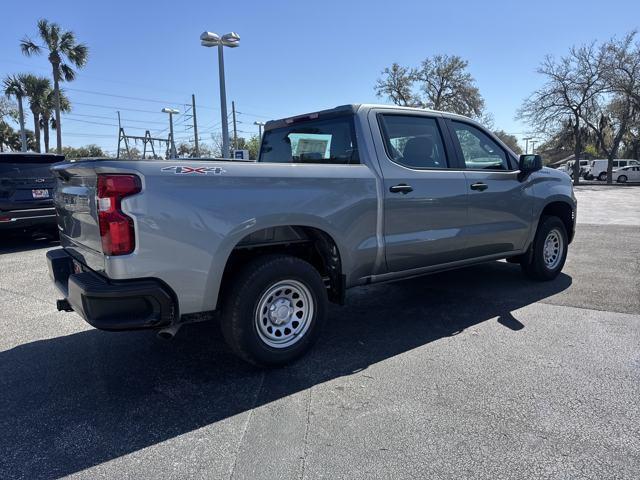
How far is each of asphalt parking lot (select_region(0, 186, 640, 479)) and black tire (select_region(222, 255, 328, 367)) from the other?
17 centimetres

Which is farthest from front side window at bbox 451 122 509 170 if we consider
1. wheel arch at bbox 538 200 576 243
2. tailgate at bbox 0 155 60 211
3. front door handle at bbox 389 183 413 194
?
tailgate at bbox 0 155 60 211

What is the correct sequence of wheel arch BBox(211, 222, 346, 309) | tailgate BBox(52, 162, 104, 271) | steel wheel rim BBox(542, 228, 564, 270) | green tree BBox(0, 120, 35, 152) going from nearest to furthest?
tailgate BBox(52, 162, 104, 271) < wheel arch BBox(211, 222, 346, 309) < steel wheel rim BBox(542, 228, 564, 270) < green tree BBox(0, 120, 35, 152)

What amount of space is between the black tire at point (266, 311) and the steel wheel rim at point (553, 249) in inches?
141

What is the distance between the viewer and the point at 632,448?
8.08 ft

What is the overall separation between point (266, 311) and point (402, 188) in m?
1.56

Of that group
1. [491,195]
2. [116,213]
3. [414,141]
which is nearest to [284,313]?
[116,213]

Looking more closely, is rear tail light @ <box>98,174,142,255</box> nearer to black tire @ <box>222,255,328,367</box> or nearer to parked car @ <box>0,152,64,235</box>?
black tire @ <box>222,255,328,367</box>

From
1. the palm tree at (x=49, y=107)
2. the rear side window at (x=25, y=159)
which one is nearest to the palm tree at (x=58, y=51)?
the palm tree at (x=49, y=107)

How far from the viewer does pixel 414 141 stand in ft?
14.3

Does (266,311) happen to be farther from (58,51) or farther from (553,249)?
(58,51)

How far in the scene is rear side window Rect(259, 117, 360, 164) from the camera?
403cm

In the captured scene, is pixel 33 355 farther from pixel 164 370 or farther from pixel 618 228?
pixel 618 228

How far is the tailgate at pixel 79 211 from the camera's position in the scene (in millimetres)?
2967

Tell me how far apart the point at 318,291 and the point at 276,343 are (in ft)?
1.63
